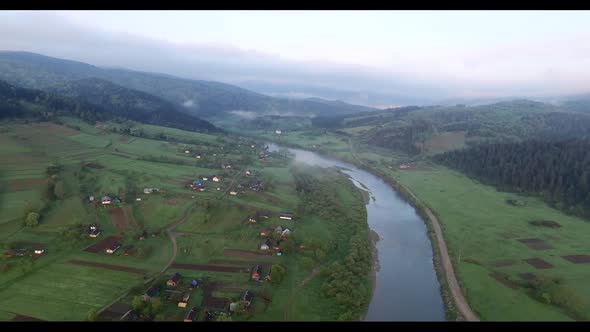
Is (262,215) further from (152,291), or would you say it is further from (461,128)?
(461,128)

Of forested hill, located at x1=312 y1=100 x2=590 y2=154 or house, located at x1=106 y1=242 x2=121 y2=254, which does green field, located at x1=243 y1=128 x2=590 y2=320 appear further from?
forested hill, located at x1=312 y1=100 x2=590 y2=154

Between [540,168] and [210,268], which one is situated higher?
[540,168]

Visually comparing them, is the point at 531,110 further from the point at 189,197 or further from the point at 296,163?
the point at 189,197

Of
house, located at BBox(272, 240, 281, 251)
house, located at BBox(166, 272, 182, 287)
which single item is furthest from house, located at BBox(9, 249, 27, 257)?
house, located at BBox(272, 240, 281, 251)

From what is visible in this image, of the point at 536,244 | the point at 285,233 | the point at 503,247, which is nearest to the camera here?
the point at 285,233

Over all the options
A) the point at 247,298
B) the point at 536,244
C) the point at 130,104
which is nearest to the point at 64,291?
the point at 247,298

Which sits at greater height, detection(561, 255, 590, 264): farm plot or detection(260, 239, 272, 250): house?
detection(561, 255, 590, 264): farm plot
